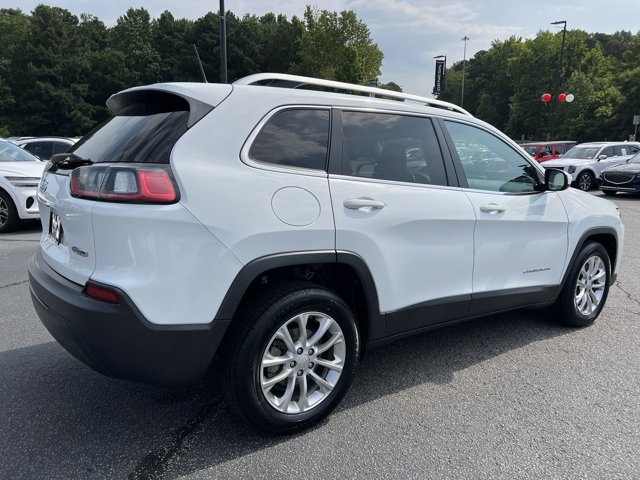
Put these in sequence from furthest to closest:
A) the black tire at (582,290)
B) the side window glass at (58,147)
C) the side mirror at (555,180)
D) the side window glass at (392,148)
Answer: the side window glass at (58,147)
the black tire at (582,290)
the side mirror at (555,180)
the side window glass at (392,148)

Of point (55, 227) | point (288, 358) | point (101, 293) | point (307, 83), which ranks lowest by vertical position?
point (288, 358)

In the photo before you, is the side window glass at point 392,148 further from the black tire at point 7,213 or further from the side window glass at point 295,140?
the black tire at point 7,213

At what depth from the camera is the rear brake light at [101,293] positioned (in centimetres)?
216

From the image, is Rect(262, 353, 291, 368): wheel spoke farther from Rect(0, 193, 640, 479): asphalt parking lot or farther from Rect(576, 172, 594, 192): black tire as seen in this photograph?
Rect(576, 172, 594, 192): black tire

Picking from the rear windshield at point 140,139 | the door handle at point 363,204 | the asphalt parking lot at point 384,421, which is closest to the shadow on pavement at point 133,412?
the asphalt parking lot at point 384,421

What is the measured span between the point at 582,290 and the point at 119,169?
3.81 meters

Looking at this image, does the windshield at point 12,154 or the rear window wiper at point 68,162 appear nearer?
the rear window wiper at point 68,162

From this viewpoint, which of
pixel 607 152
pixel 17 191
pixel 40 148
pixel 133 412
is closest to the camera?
pixel 133 412

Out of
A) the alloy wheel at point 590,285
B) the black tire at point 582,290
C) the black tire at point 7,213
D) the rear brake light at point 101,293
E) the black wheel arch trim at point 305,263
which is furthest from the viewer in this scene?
the black tire at point 7,213

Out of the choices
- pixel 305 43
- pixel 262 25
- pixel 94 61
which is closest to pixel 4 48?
pixel 94 61

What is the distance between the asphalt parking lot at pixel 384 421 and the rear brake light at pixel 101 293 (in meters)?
0.83

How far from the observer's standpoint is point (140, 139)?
2.45 meters

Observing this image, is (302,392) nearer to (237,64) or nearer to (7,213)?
(7,213)

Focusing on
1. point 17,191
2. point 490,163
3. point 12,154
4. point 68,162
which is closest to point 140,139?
point 68,162
